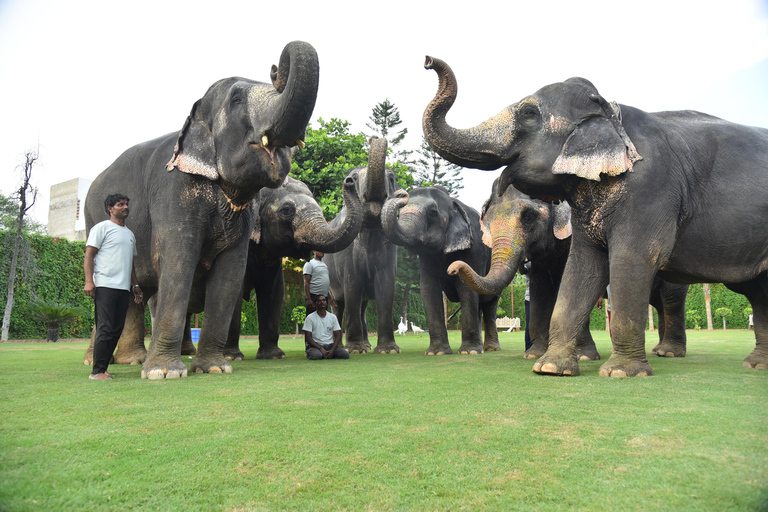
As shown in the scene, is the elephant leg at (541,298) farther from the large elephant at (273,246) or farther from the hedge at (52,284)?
the hedge at (52,284)

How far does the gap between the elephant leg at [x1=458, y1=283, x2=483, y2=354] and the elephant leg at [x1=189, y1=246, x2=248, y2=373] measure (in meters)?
4.30

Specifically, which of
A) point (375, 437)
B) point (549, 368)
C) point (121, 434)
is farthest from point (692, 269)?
point (121, 434)

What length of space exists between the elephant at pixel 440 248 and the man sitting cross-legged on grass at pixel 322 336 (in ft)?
5.21

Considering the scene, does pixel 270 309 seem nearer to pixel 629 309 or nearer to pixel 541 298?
pixel 541 298

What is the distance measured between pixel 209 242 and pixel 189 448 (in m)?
4.26

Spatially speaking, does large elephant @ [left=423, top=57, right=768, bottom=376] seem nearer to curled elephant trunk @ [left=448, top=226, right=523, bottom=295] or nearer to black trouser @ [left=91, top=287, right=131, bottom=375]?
curled elephant trunk @ [left=448, top=226, right=523, bottom=295]

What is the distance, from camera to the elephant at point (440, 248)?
31.3ft

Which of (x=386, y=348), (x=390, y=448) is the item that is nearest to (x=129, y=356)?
(x=386, y=348)

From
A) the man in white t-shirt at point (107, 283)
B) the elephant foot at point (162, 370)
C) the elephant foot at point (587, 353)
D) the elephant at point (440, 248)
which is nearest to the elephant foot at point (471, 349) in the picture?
the elephant at point (440, 248)

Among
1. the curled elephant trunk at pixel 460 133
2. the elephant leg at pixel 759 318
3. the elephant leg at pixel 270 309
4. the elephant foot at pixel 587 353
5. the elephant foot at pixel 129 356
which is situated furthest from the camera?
the elephant leg at pixel 270 309

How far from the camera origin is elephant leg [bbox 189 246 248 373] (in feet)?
21.6

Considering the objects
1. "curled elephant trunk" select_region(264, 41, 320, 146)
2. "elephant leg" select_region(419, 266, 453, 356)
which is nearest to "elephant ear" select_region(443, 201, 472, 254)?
"elephant leg" select_region(419, 266, 453, 356)

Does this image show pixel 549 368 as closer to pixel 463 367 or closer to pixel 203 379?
pixel 463 367

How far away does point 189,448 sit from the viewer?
2740 millimetres
